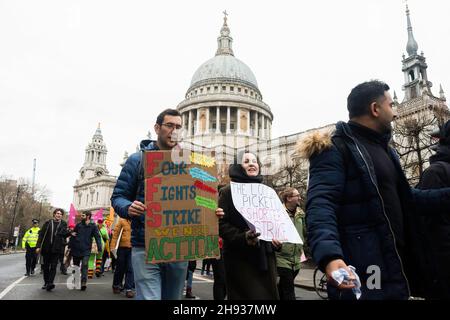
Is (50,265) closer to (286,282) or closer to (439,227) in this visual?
(286,282)

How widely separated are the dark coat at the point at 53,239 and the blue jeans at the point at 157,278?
719 cm

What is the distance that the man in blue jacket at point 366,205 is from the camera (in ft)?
7.78

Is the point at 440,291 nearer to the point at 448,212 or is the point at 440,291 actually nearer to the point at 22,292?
the point at 448,212

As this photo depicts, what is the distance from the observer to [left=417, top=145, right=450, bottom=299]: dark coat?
9.34 ft

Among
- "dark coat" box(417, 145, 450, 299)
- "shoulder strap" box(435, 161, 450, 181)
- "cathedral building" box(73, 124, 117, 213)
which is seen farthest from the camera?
"cathedral building" box(73, 124, 117, 213)

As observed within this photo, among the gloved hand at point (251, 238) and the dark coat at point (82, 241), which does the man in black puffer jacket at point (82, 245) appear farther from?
the gloved hand at point (251, 238)

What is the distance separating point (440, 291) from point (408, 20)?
62.8m

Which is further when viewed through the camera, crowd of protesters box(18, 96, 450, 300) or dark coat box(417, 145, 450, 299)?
dark coat box(417, 145, 450, 299)

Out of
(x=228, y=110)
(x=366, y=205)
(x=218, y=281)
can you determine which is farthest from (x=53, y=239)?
(x=228, y=110)

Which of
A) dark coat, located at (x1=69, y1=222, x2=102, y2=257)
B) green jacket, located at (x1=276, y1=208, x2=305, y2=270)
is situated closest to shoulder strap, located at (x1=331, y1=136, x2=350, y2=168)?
green jacket, located at (x1=276, y1=208, x2=305, y2=270)

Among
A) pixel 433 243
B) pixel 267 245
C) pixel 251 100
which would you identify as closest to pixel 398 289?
pixel 433 243

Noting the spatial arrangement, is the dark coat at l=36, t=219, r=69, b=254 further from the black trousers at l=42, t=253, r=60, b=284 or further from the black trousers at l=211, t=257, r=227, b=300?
the black trousers at l=211, t=257, r=227, b=300

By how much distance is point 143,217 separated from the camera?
3623mm
